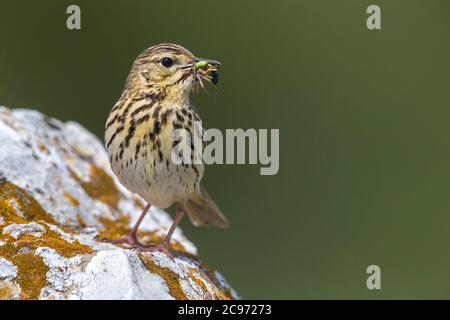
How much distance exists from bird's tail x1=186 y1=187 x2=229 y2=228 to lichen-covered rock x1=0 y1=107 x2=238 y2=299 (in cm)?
25

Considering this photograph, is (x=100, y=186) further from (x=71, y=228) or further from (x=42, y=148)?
(x=71, y=228)

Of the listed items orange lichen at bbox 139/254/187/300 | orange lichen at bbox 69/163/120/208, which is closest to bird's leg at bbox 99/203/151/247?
orange lichen at bbox 69/163/120/208

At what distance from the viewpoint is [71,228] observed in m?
5.46

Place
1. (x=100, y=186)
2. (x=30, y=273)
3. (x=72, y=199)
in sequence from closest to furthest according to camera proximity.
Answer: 1. (x=30, y=273)
2. (x=72, y=199)
3. (x=100, y=186)

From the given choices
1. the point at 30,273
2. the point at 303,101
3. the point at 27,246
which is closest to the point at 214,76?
the point at 27,246

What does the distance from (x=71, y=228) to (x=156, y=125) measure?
0.90 metres

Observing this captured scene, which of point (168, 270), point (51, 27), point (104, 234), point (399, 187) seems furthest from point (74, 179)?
point (399, 187)

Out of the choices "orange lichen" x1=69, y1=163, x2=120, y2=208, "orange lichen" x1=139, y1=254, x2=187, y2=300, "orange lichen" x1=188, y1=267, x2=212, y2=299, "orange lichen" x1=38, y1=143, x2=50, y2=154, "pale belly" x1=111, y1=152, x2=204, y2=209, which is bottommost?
"orange lichen" x1=188, y1=267, x2=212, y2=299

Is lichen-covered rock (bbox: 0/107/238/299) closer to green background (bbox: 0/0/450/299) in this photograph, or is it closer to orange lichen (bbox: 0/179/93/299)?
orange lichen (bbox: 0/179/93/299)

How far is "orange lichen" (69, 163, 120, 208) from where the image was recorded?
6254mm

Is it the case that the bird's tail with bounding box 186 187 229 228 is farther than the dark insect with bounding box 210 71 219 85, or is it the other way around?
the bird's tail with bounding box 186 187 229 228

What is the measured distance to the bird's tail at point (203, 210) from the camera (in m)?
6.37

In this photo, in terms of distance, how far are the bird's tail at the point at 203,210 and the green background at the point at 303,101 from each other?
3103mm

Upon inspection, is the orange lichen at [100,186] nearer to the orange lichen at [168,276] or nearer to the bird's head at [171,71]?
the bird's head at [171,71]
